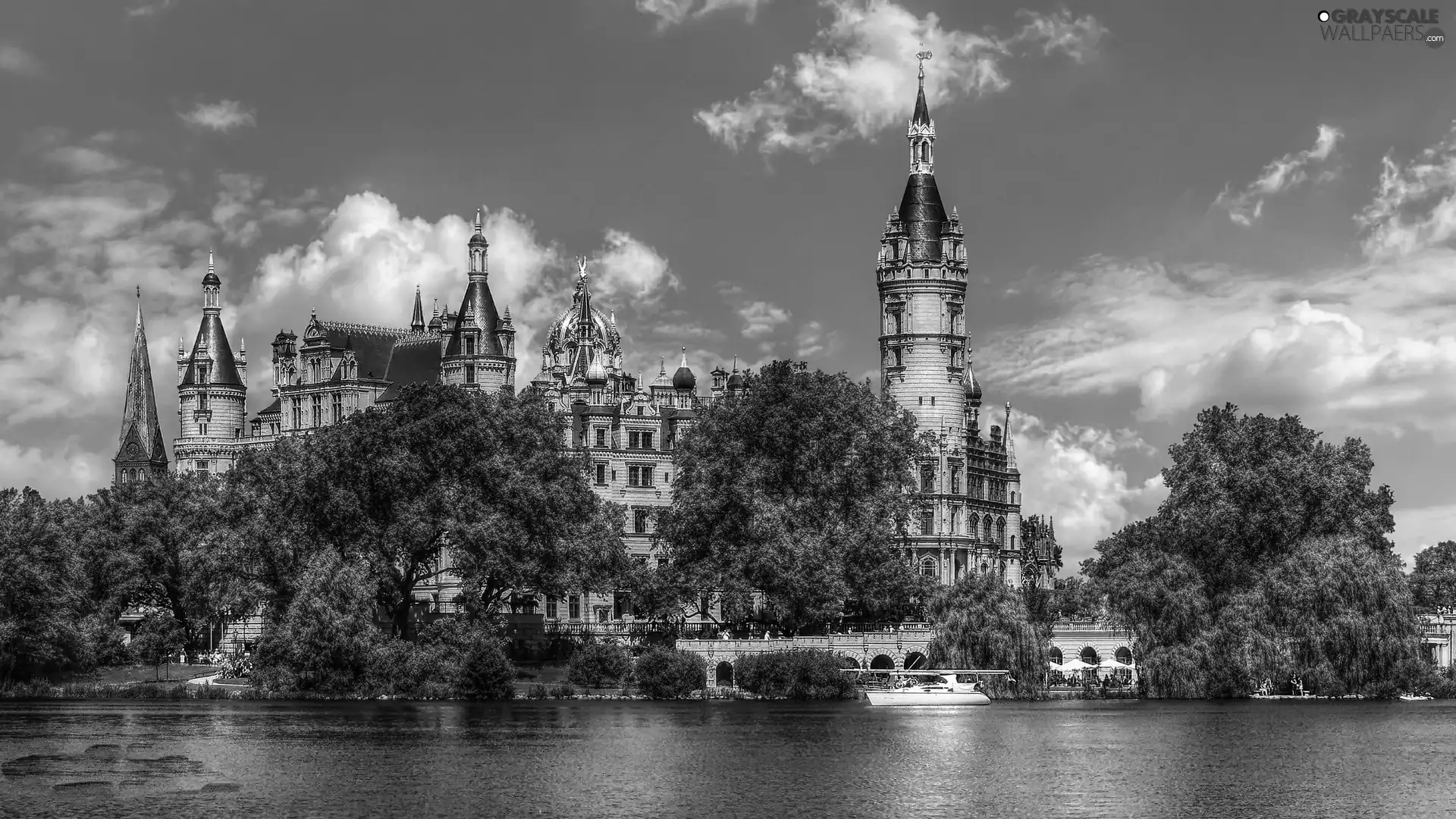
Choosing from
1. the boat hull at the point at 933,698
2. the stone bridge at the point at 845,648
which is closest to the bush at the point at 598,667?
the stone bridge at the point at 845,648

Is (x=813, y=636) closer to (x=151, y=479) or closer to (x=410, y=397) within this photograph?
(x=410, y=397)

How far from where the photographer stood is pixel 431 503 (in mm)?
117375

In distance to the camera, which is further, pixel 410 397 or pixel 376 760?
pixel 410 397

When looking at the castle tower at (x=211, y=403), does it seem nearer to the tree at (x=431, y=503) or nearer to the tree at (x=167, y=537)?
the tree at (x=167, y=537)

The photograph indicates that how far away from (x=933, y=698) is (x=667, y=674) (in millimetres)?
15916

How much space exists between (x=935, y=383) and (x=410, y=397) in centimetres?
5058

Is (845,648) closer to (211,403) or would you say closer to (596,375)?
(596,375)

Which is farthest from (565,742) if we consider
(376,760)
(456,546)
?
(456,546)

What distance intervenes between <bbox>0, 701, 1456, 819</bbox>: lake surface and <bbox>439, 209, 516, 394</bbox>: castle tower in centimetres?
5168

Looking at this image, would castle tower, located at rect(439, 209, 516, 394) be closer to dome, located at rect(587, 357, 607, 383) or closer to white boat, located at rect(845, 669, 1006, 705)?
dome, located at rect(587, 357, 607, 383)

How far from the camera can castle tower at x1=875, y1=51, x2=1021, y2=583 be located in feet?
522

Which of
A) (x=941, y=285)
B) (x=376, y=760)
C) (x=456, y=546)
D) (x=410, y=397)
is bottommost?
(x=376, y=760)

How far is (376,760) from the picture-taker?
75.8 metres

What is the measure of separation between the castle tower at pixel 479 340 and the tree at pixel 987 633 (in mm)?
49043
